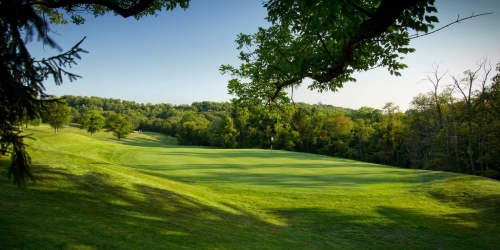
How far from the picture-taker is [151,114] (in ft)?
427

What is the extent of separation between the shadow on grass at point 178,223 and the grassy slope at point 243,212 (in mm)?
25

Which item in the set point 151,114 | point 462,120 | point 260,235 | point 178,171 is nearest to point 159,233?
point 260,235

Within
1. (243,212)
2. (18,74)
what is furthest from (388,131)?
(18,74)

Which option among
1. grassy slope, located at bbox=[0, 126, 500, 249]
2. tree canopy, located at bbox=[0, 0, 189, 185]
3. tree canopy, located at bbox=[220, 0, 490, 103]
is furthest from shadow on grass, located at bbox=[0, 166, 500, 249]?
tree canopy, located at bbox=[220, 0, 490, 103]

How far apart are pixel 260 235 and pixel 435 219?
700 cm

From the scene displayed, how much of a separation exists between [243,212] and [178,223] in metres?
3.42

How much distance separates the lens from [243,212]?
30.7ft

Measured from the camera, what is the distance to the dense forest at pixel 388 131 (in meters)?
25.3

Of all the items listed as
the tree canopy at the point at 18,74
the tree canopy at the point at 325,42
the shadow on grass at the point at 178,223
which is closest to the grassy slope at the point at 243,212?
the shadow on grass at the point at 178,223

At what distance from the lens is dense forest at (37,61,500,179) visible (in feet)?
82.9

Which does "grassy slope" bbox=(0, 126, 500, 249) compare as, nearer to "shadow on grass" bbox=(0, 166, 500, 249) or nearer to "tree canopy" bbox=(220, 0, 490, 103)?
"shadow on grass" bbox=(0, 166, 500, 249)

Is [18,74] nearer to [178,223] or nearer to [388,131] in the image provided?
[178,223]

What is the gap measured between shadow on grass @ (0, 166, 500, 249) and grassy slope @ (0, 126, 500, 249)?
0.03m

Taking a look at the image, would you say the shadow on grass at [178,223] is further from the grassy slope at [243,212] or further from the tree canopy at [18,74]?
the tree canopy at [18,74]
